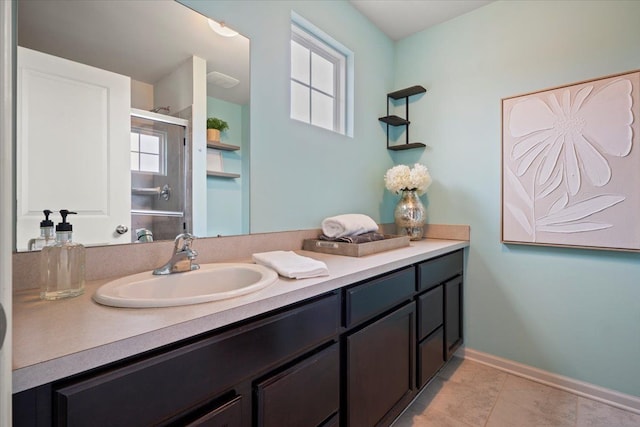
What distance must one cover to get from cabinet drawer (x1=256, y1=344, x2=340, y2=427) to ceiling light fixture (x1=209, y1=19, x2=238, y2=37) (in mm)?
1410

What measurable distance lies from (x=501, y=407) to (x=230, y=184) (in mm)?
1892

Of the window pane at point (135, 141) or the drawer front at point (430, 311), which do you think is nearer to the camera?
the window pane at point (135, 141)

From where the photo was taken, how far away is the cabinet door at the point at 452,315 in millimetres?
1902

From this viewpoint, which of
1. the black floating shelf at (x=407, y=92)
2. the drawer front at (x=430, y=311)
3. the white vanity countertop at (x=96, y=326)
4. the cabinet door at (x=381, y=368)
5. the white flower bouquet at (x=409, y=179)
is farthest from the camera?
the black floating shelf at (x=407, y=92)

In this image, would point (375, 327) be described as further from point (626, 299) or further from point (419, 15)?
point (419, 15)

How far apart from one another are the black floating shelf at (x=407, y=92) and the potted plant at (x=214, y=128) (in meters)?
1.57

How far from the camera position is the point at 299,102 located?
1.89m

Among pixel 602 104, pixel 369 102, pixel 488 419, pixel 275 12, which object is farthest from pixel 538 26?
pixel 488 419

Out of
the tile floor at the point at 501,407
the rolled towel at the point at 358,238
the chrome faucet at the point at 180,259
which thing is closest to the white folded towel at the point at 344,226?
the rolled towel at the point at 358,238

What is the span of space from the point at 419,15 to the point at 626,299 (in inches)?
87.4

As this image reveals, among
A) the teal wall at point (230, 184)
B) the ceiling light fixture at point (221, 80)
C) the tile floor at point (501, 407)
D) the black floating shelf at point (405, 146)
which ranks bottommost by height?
the tile floor at point (501, 407)

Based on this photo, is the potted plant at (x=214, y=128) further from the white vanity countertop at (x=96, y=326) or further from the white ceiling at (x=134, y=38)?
the white vanity countertop at (x=96, y=326)

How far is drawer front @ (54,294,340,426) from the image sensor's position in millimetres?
529

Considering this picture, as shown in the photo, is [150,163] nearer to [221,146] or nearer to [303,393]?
[221,146]
